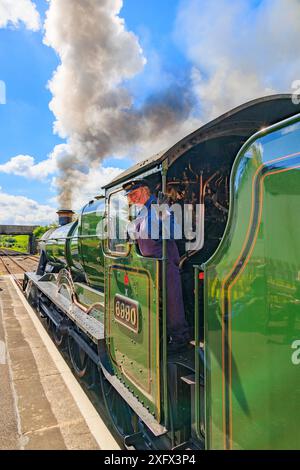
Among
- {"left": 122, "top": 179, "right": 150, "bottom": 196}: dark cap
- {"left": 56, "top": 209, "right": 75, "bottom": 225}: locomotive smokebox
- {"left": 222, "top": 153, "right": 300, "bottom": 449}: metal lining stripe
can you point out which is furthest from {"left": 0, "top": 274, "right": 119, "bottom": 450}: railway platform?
{"left": 56, "top": 209, "right": 75, "bottom": 225}: locomotive smokebox

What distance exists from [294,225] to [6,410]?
13.6ft

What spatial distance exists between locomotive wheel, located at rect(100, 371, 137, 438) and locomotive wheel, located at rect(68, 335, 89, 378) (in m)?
0.95

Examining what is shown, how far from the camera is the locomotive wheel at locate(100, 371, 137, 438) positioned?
332 cm

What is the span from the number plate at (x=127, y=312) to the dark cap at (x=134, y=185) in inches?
41.9

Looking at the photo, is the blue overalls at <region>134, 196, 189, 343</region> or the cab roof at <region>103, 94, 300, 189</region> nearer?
the cab roof at <region>103, 94, 300, 189</region>

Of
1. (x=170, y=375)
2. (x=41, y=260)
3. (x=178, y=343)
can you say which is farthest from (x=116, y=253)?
(x=41, y=260)

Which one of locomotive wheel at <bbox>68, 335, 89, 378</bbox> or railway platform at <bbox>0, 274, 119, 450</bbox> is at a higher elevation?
locomotive wheel at <bbox>68, 335, 89, 378</bbox>

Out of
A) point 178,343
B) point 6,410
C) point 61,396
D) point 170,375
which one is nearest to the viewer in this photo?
point 170,375

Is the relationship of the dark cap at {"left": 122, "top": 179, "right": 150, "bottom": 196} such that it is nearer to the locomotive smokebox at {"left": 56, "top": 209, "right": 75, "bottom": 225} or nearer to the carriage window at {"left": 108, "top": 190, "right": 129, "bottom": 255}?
the carriage window at {"left": 108, "top": 190, "right": 129, "bottom": 255}

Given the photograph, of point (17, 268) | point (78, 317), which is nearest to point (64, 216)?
point (78, 317)

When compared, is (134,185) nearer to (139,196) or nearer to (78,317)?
(139,196)

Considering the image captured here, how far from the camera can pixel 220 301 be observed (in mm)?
1862
